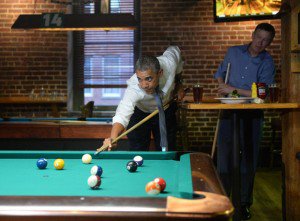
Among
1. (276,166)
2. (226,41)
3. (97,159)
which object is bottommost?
(276,166)

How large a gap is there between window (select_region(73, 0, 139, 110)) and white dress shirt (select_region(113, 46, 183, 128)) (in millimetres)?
3141

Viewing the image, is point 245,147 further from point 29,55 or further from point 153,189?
point 29,55

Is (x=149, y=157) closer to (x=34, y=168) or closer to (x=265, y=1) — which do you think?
(x=34, y=168)

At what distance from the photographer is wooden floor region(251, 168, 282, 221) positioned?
166 inches

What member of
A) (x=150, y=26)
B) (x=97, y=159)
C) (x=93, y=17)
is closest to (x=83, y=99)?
(x=150, y=26)

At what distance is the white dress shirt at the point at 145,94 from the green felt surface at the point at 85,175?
784 millimetres

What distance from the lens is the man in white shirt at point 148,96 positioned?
348 centimetres

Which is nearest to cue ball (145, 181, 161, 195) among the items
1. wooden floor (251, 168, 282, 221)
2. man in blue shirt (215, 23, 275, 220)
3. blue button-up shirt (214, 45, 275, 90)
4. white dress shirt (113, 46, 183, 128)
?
white dress shirt (113, 46, 183, 128)

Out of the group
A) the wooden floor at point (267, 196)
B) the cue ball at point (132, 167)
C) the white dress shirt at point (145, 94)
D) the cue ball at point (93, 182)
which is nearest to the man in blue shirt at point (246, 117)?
the wooden floor at point (267, 196)

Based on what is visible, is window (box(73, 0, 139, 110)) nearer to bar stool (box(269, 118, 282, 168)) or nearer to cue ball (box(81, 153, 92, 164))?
bar stool (box(269, 118, 282, 168))

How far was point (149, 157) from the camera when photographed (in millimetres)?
2760

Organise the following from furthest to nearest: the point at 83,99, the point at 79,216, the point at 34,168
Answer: the point at 83,99 < the point at 34,168 < the point at 79,216

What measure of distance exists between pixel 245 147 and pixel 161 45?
348 cm

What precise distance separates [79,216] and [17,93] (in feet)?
20.8
